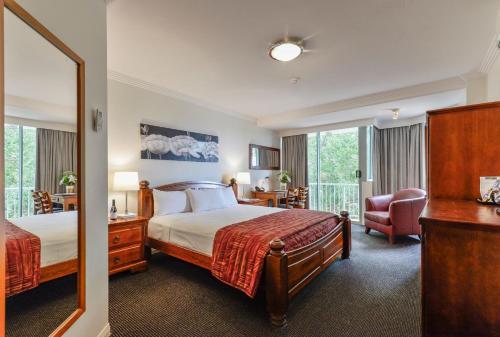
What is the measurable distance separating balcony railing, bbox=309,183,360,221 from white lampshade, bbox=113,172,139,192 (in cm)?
436

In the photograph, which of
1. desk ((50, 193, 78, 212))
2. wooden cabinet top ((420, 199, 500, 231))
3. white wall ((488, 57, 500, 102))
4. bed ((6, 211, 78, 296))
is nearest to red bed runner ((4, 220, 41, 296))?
bed ((6, 211, 78, 296))

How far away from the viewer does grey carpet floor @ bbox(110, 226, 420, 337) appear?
187 centimetres

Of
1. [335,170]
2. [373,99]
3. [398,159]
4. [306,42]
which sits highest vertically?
[306,42]

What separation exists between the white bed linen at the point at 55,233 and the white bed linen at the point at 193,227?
4.27ft

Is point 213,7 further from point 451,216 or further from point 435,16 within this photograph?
point 451,216

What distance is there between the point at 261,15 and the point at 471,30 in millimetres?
1906

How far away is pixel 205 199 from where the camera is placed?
366cm

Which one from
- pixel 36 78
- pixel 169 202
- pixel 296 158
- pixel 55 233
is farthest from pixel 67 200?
pixel 296 158

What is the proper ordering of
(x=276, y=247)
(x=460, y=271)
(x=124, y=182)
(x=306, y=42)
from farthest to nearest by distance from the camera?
(x=124, y=182) < (x=306, y=42) < (x=276, y=247) < (x=460, y=271)

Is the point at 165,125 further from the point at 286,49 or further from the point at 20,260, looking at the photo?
the point at 20,260

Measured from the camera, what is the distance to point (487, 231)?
920 millimetres

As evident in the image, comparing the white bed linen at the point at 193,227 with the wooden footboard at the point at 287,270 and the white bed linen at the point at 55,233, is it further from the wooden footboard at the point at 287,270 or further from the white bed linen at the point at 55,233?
the white bed linen at the point at 55,233

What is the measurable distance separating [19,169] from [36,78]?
1.59 feet

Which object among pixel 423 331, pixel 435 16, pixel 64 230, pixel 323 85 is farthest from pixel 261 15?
pixel 423 331
